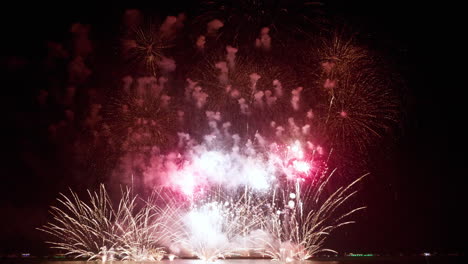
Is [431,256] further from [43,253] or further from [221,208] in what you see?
[43,253]

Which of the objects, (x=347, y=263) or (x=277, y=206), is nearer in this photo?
(x=277, y=206)

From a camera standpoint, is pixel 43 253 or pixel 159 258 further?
pixel 43 253

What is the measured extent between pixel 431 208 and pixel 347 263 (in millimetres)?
9903

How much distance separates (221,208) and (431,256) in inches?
825

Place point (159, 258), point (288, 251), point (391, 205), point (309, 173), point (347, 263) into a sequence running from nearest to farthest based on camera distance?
1. point (309, 173)
2. point (288, 251)
3. point (347, 263)
4. point (159, 258)
5. point (391, 205)

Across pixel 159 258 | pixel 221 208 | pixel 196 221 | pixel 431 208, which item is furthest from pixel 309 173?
pixel 431 208

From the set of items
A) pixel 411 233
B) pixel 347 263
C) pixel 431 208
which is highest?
pixel 431 208

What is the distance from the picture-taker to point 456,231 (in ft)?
93.9

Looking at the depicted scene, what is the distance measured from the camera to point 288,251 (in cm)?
2114

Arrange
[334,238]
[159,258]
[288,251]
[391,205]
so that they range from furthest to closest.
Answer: [334,238] < [391,205] < [159,258] < [288,251]

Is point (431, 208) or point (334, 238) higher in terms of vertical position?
point (431, 208)

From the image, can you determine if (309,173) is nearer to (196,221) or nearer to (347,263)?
(196,221)

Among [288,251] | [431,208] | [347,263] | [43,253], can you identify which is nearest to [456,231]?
[431,208]

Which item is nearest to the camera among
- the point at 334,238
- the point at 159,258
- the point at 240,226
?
the point at 240,226
